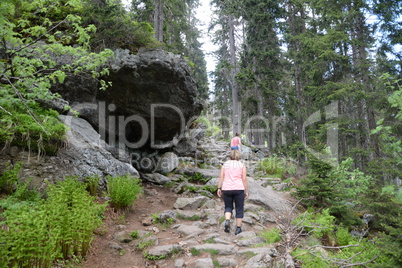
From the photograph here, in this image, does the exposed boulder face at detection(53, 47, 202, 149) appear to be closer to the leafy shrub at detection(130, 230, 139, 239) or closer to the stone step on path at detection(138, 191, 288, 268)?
the stone step on path at detection(138, 191, 288, 268)

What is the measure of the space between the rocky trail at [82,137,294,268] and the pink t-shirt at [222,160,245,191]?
Result: 116 cm

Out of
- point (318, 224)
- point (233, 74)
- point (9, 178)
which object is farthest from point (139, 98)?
point (233, 74)

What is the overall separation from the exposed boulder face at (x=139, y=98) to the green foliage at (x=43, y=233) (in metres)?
4.39

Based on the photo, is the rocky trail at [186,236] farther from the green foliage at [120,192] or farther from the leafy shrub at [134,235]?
the green foliage at [120,192]

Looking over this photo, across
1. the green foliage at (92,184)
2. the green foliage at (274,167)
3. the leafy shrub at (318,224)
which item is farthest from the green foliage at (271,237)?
the green foliage at (274,167)

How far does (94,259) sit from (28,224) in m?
1.86

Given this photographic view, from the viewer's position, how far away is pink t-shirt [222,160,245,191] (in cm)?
535

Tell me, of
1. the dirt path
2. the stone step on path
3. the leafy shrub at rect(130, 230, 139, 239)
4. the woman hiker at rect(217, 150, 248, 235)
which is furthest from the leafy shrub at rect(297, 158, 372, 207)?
the leafy shrub at rect(130, 230, 139, 239)

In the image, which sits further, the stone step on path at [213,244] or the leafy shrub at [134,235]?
the leafy shrub at [134,235]

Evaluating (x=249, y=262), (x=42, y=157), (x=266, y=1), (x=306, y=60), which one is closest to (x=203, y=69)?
(x=266, y=1)

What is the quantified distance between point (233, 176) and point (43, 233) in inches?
147

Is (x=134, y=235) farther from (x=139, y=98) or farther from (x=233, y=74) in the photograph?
(x=233, y=74)

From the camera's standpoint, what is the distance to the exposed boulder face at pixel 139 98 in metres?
8.39

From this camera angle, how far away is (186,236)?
18.2ft
